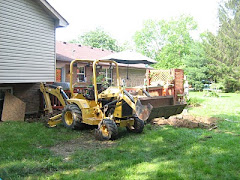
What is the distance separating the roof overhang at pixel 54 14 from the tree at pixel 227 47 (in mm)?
21849

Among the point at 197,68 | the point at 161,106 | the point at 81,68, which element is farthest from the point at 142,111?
the point at 197,68

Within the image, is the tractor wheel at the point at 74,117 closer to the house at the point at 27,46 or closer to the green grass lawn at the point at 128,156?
the green grass lawn at the point at 128,156

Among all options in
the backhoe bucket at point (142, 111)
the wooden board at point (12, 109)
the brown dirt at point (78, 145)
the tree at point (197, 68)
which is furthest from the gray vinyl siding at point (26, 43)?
the tree at point (197, 68)

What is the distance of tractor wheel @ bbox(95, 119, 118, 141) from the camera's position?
253 inches

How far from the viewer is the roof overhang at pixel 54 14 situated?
10.1 m

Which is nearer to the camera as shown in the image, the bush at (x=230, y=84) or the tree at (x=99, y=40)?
the bush at (x=230, y=84)

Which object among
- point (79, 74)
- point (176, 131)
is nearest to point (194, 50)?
point (79, 74)

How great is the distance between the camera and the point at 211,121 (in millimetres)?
9281

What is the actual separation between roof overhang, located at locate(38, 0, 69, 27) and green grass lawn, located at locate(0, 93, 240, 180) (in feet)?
16.8

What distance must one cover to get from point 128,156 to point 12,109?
6.27m

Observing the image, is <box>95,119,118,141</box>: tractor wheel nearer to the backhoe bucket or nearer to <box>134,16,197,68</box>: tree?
the backhoe bucket

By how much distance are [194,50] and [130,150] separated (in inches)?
1084

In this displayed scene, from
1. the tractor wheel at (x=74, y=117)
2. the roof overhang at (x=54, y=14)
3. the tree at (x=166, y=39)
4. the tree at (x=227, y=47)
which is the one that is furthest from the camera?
the tree at (x=166, y=39)

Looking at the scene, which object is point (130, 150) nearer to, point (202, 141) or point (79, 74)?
point (202, 141)
